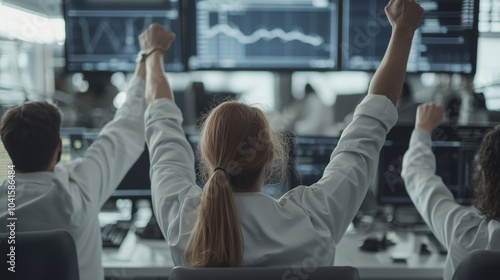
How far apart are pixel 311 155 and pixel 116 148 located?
88 centimetres

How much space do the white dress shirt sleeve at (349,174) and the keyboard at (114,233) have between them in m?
1.02

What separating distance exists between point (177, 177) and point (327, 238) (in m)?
0.38

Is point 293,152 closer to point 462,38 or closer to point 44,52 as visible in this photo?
point 462,38

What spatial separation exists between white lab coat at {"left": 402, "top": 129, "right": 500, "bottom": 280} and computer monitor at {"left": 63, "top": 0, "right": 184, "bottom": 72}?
3.06 ft

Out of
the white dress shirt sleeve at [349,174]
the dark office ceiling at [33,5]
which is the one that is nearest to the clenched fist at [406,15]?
the white dress shirt sleeve at [349,174]

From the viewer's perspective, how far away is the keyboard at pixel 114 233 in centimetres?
177

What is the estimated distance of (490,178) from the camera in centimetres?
124

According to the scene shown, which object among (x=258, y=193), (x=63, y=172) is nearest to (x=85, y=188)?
(x=63, y=172)

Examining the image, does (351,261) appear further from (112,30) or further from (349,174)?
(112,30)

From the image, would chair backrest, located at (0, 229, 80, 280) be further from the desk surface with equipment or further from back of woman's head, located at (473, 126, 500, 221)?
back of woman's head, located at (473, 126, 500, 221)

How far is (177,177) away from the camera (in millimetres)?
1075

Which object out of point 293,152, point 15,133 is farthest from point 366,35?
point 15,133

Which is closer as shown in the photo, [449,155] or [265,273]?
[265,273]

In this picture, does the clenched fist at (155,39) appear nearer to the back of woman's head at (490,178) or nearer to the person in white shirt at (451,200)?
the person in white shirt at (451,200)
